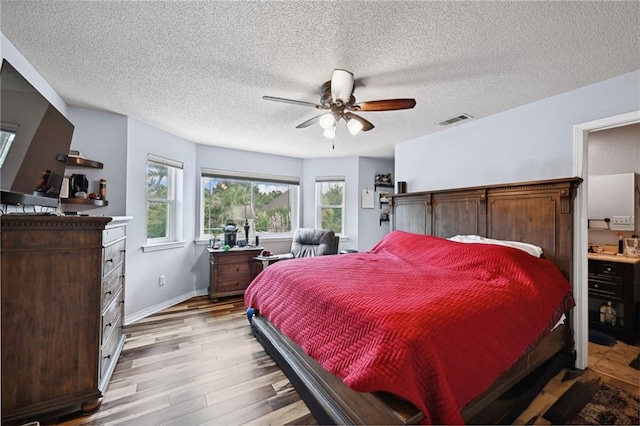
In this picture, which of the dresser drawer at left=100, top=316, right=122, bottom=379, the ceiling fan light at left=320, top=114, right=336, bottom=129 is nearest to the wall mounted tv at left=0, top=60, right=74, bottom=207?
the dresser drawer at left=100, top=316, right=122, bottom=379

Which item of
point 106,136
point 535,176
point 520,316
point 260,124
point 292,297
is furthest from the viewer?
point 260,124

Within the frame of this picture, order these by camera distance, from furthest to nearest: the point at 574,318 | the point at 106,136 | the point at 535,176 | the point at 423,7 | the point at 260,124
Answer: the point at 260,124 < the point at 106,136 < the point at 535,176 < the point at 574,318 < the point at 423,7

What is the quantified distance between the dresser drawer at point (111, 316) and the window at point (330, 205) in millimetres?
3223

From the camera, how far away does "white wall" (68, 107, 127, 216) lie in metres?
2.78

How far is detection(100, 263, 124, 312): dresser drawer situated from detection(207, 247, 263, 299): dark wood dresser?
1.35 m

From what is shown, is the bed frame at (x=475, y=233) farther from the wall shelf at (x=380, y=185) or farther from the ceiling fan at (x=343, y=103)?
the ceiling fan at (x=343, y=103)

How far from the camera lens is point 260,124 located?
10.4 feet

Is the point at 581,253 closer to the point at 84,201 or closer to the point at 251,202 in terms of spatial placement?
the point at 251,202

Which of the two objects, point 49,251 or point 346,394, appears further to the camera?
point 49,251

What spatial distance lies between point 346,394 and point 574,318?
2.19m

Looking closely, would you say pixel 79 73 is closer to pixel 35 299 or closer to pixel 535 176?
pixel 35 299

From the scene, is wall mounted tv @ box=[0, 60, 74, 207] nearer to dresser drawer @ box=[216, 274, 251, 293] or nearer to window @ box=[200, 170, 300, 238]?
dresser drawer @ box=[216, 274, 251, 293]

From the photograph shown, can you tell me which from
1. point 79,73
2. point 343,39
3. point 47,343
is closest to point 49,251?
point 47,343

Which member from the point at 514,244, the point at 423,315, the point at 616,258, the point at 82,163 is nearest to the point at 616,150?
the point at 616,258
